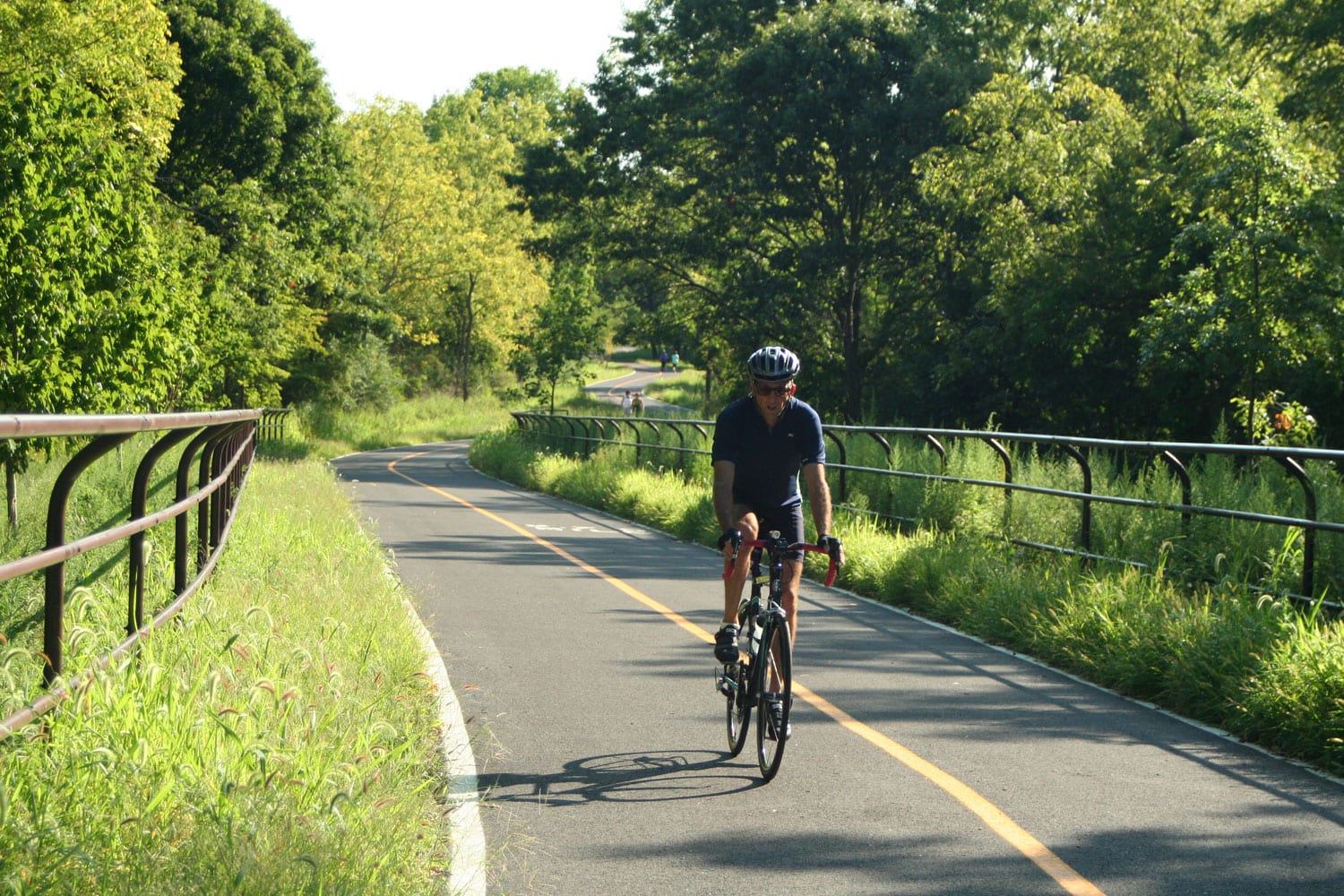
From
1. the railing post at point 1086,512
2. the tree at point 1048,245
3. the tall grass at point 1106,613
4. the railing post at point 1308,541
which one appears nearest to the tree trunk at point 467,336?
the tree at point 1048,245

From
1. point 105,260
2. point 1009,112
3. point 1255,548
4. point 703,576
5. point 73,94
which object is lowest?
point 703,576

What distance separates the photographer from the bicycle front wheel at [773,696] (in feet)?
21.3

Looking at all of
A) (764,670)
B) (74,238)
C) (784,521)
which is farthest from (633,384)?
(764,670)

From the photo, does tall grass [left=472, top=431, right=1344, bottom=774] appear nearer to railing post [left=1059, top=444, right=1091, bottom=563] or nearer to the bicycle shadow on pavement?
railing post [left=1059, top=444, right=1091, bottom=563]

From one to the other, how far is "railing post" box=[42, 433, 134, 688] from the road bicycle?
117 inches

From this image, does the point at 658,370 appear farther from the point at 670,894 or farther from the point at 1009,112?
the point at 670,894

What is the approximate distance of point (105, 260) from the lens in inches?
829

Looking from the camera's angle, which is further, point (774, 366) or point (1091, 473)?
point (1091, 473)

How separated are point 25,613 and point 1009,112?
90.2 ft

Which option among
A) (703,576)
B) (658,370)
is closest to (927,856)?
(703,576)

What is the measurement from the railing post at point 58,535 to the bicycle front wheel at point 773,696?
3076 mm

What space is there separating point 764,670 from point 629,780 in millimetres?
803

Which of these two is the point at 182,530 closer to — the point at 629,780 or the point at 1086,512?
the point at 629,780

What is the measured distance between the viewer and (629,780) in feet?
21.5
